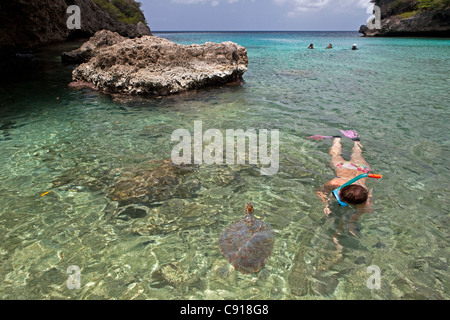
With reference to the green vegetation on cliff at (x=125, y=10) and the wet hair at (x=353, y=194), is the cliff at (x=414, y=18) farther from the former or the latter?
the wet hair at (x=353, y=194)

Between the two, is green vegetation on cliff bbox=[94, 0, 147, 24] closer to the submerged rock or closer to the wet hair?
the submerged rock

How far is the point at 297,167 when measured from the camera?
5.24 metres

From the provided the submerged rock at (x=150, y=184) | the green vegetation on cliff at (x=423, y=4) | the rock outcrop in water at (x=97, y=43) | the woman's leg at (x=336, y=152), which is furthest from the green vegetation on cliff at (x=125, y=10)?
the green vegetation on cliff at (x=423, y=4)

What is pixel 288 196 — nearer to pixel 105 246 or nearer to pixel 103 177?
pixel 105 246

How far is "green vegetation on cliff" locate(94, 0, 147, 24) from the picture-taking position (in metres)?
38.8

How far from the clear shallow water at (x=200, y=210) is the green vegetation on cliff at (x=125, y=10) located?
3807cm

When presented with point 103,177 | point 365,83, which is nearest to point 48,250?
point 103,177

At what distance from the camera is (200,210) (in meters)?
4.02

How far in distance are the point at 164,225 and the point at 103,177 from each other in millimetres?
1913

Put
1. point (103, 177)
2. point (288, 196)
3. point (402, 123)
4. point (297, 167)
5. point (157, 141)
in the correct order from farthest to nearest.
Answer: point (402, 123) → point (157, 141) → point (297, 167) → point (103, 177) → point (288, 196)
